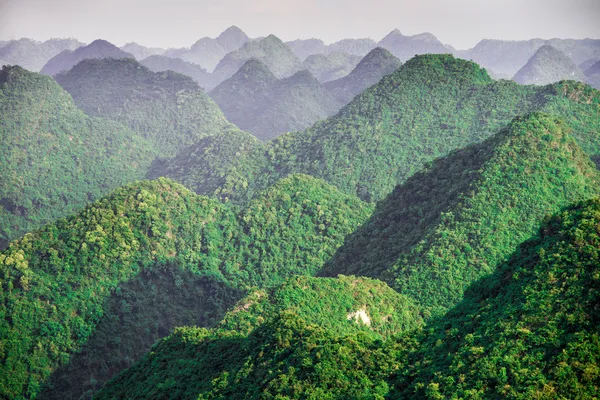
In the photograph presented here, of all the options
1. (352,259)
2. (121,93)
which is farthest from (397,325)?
(121,93)

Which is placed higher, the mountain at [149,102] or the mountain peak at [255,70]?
the mountain peak at [255,70]

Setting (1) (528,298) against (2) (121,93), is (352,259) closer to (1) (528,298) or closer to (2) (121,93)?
(1) (528,298)

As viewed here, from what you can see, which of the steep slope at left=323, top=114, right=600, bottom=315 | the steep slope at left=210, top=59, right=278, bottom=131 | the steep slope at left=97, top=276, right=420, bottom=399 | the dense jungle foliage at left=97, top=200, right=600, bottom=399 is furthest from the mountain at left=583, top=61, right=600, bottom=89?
the dense jungle foliage at left=97, top=200, right=600, bottom=399

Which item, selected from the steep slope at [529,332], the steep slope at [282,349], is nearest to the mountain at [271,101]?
the steep slope at [282,349]

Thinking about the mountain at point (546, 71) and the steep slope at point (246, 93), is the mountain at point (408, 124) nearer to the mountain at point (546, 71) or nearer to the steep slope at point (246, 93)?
the steep slope at point (246, 93)

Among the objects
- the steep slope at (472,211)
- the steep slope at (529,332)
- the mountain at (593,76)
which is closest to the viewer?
the steep slope at (529,332)

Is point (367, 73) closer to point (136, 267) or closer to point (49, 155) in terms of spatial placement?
point (49, 155)

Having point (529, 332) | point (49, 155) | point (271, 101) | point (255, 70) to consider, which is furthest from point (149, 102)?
point (529, 332)
